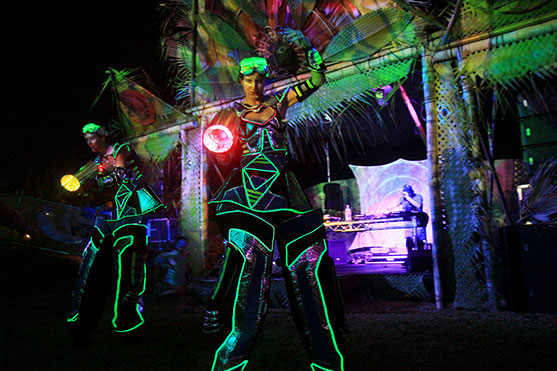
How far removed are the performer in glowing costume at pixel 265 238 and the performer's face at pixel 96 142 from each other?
1880mm

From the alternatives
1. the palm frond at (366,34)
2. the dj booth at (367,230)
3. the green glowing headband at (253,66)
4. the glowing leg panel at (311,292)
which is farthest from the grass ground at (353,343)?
the dj booth at (367,230)

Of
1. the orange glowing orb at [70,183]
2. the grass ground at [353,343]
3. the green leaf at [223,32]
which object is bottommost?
the grass ground at [353,343]

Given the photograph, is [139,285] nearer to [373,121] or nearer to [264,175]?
[264,175]

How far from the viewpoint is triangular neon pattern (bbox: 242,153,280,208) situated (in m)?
2.24

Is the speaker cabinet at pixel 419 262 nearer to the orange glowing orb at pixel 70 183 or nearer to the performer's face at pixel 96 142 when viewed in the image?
the performer's face at pixel 96 142

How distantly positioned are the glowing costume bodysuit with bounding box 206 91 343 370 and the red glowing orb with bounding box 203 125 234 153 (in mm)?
86

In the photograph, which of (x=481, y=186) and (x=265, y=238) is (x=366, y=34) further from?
(x=265, y=238)

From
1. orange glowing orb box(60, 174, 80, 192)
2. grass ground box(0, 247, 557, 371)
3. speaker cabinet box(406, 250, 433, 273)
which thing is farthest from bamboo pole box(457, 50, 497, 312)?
orange glowing orb box(60, 174, 80, 192)

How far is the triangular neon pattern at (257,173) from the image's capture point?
7.34 ft

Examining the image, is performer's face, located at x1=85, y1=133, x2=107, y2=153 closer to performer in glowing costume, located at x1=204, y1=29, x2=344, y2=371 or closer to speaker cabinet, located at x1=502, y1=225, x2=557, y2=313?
performer in glowing costume, located at x1=204, y1=29, x2=344, y2=371

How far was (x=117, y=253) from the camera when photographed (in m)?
3.64

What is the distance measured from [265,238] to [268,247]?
5 centimetres

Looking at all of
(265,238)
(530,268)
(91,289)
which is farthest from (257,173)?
(530,268)

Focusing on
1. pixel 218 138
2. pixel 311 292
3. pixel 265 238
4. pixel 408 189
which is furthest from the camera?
pixel 408 189
